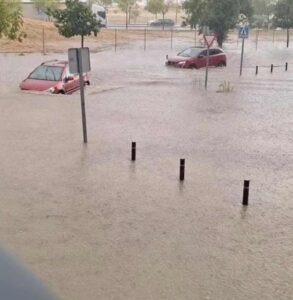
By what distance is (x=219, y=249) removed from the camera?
7000mm

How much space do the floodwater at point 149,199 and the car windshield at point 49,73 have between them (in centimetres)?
238

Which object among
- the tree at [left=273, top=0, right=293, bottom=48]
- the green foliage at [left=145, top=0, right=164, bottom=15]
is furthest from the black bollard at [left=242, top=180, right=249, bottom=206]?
the green foliage at [left=145, top=0, right=164, bottom=15]

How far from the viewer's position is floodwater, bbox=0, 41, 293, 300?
20.3 ft

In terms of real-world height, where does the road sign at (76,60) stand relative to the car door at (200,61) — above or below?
above

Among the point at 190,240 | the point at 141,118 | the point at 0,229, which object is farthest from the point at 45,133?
the point at 190,240

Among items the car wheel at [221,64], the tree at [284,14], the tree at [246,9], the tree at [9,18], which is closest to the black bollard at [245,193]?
the tree at [9,18]

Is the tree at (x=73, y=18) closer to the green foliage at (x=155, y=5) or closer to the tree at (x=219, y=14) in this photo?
the tree at (x=219, y=14)

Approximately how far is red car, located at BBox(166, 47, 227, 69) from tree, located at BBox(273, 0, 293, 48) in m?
31.2

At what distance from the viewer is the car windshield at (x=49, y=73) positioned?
69.4ft

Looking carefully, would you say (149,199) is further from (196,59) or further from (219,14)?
(219,14)

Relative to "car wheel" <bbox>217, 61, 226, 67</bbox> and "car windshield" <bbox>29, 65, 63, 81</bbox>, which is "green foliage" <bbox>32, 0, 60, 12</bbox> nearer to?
"car wheel" <bbox>217, 61, 226, 67</bbox>

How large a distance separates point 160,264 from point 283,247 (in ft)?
5.81

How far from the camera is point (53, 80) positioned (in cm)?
2111

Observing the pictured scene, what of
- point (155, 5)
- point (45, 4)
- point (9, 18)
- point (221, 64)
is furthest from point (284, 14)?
point (9, 18)
